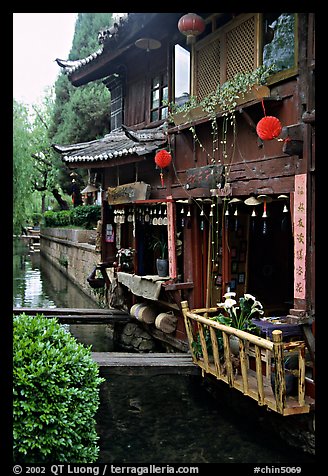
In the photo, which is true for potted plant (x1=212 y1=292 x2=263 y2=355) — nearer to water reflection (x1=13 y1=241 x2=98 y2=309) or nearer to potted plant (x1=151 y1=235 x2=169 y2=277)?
potted plant (x1=151 y1=235 x2=169 y2=277)

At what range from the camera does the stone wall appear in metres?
19.8

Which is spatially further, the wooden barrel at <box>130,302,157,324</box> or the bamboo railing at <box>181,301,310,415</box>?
the wooden barrel at <box>130,302,157,324</box>

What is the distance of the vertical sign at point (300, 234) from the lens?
20.4ft

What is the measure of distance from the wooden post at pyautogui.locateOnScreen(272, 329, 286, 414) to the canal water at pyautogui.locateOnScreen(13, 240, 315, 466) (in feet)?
3.19

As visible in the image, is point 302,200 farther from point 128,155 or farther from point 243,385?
point 128,155

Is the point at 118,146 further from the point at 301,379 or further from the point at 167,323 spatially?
the point at 301,379

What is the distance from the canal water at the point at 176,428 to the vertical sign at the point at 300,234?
208cm

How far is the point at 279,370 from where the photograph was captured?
5562mm

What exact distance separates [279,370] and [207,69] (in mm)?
5356

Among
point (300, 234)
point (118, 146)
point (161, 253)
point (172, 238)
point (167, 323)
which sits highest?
point (118, 146)

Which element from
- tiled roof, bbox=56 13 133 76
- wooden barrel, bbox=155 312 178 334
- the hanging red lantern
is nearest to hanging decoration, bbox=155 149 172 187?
the hanging red lantern

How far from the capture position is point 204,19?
8516mm

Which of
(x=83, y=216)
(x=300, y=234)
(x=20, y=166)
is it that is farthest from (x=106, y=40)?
(x=83, y=216)

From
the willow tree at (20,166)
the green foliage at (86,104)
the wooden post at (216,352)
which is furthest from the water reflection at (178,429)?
the green foliage at (86,104)
